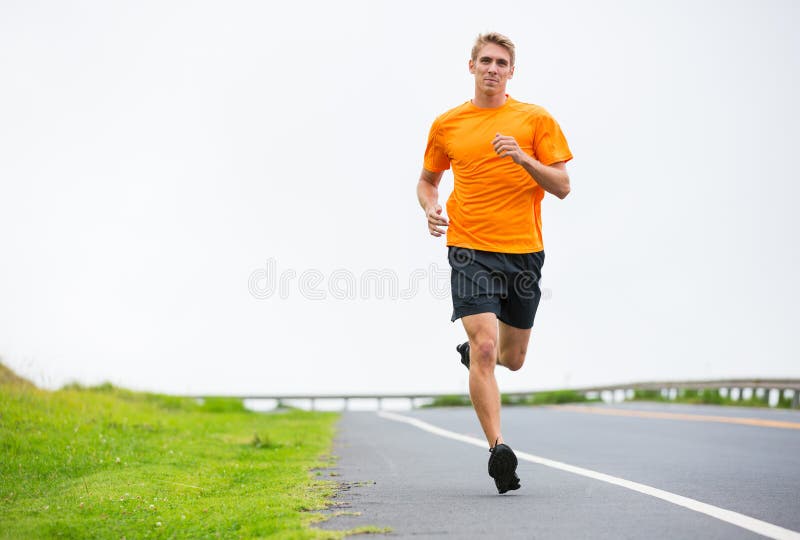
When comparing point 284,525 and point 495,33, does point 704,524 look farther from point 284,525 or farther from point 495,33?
point 495,33

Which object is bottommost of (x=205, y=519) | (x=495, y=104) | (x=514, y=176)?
(x=205, y=519)

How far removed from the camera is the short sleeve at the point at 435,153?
761 cm

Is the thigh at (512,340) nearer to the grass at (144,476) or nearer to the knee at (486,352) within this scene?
the knee at (486,352)

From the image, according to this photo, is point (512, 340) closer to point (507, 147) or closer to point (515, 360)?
point (515, 360)

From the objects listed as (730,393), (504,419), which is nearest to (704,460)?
(504,419)

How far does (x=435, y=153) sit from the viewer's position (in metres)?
7.71

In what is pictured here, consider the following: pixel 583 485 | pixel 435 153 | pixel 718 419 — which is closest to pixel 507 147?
pixel 435 153

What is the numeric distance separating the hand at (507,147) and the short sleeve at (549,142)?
45cm

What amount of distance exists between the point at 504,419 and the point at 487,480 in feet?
37.3

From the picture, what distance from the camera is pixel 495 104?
738cm

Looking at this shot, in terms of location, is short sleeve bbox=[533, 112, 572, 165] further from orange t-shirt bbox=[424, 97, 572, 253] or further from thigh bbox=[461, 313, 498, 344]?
thigh bbox=[461, 313, 498, 344]

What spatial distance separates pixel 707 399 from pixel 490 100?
20.8m

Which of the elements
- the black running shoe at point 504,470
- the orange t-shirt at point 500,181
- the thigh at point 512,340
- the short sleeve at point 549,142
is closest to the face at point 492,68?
the orange t-shirt at point 500,181

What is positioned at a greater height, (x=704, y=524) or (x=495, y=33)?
(x=495, y=33)
